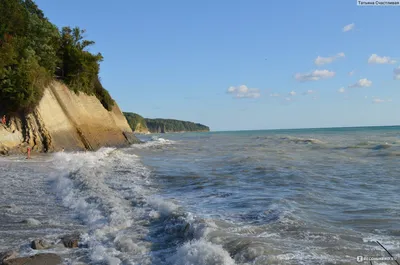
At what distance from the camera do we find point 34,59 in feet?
68.3

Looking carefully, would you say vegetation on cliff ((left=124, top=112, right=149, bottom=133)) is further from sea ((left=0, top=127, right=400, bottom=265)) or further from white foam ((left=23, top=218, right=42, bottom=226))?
white foam ((left=23, top=218, right=42, bottom=226))

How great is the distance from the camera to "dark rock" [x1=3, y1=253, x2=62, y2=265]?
15.2 ft

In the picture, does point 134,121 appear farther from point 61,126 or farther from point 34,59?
point 34,59

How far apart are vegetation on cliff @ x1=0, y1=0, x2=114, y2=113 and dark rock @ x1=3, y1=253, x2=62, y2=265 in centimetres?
1641

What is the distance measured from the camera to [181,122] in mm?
187500

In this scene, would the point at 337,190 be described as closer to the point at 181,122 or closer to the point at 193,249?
the point at 193,249

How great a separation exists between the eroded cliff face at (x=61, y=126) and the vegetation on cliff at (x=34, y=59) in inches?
30.0

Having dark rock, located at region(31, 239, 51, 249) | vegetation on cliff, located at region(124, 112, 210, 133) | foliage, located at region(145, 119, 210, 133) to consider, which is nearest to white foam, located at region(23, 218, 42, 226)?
dark rock, located at region(31, 239, 51, 249)

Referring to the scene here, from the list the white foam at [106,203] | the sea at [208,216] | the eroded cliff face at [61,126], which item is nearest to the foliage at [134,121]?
the eroded cliff face at [61,126]

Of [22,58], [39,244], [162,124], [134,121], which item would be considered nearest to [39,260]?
[39,244]

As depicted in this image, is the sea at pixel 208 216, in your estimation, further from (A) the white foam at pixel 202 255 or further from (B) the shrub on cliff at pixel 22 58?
(B) the shrub on cliff at pixel 22 58

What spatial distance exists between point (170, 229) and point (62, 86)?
21405 mm

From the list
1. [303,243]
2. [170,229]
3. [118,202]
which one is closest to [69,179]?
[118,202]

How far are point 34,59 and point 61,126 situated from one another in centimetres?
425
